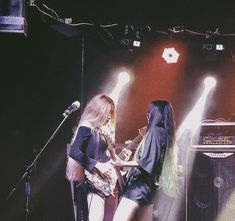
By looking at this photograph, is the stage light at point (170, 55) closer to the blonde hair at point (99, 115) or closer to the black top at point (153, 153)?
the blonde hair at point (99, 115)

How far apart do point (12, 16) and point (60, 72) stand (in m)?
2.36

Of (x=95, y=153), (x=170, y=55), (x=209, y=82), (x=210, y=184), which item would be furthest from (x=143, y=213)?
(x=209, y=82)

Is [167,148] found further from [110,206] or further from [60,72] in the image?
[60,72]

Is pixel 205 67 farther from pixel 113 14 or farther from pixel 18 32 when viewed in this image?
pixel 18 32

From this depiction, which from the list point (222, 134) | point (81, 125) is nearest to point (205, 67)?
point (222, 134)

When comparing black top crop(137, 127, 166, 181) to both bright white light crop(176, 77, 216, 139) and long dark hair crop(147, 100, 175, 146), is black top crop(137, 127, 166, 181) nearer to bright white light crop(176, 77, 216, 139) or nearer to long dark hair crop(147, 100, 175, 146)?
long dark hair crop(147, 100, 175, 146)

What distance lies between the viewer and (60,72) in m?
6.45

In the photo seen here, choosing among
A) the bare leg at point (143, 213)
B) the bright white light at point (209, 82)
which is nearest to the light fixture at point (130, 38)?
the bright white light at point (209, 82)

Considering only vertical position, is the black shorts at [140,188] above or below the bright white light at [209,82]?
above

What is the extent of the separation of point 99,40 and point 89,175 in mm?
3813

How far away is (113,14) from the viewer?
19.7 feet

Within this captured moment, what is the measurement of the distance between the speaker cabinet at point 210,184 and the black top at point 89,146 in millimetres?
1348

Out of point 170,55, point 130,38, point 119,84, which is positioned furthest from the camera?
point 119,84

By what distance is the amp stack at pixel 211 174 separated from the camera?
4863 mm
